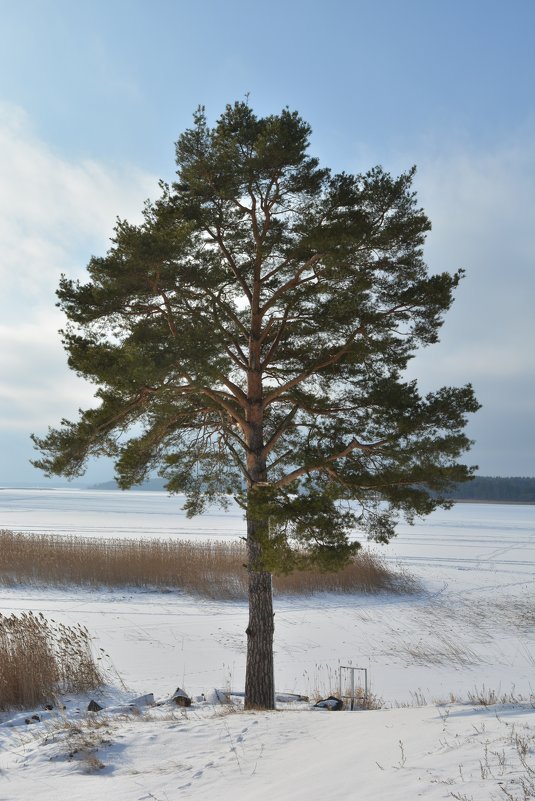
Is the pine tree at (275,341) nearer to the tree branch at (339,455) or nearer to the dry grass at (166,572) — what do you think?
the tree branch at (339,455)

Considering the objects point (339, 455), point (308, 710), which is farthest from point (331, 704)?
point (339, 455)

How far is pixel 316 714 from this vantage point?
7793 millimetres

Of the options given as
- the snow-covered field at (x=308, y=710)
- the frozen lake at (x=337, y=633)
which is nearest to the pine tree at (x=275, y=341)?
the snow-covered field at (x=308, y=710)

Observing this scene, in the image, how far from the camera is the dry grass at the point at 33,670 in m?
9.71

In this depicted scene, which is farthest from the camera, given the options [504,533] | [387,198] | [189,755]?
[504,533]

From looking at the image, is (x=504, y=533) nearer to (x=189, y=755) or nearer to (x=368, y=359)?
(x=368, y=359)

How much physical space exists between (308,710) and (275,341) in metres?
5.54

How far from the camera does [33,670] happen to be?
10.0 m

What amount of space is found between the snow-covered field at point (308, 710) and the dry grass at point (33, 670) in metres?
0.58

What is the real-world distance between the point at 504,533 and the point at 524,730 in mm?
45248

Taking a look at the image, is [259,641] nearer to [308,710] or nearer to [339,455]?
[308,710]

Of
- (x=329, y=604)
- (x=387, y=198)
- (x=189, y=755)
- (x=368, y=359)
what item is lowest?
(x=329, y=604)

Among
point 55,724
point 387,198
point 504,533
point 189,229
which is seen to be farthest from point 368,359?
point 504,533

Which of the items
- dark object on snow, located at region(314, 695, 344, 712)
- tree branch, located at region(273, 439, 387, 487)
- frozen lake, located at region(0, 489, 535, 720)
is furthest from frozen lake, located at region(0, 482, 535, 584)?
tree branch, located at region(273, 439, 387, 487)
